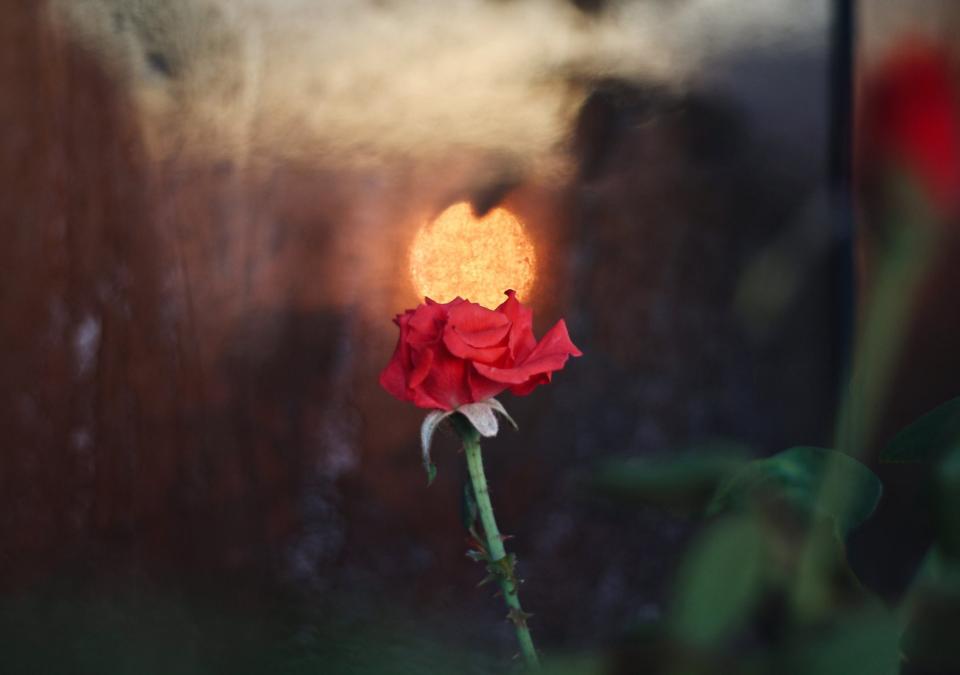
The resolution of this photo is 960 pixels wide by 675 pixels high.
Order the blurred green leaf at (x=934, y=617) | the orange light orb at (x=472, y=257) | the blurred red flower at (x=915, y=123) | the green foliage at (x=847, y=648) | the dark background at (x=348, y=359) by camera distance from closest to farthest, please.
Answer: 1. the green foliage at (x=847, y=648)
2. the blurred green leaf at (x=934, y=617)
3. the orange light orb at (x=472, y=257)
4. the blurred red flower at (x=915, y=123)
5. the dark background at (x=348, y=359)

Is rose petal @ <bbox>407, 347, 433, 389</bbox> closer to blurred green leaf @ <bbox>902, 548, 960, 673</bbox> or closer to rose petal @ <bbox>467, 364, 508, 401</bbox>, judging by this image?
rose petal @ <bbox>467, 364, 508, 401</bbox>

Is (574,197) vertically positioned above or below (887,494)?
above

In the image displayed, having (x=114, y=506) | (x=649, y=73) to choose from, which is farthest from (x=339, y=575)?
(x=649, y=73)

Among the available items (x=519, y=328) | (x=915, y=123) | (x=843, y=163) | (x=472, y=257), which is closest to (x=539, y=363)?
(x=519, y=328)

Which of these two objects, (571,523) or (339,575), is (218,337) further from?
(571,523)

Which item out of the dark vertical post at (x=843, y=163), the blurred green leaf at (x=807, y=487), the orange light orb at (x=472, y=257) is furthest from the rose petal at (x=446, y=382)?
the dark vertical post at (x=843, y=163)

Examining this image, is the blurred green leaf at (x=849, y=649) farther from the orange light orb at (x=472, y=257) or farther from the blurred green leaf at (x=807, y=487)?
the orange light orb at (x=472, y=257)

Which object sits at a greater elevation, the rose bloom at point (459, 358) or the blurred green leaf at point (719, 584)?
the rose bloom at point (459, 358)
